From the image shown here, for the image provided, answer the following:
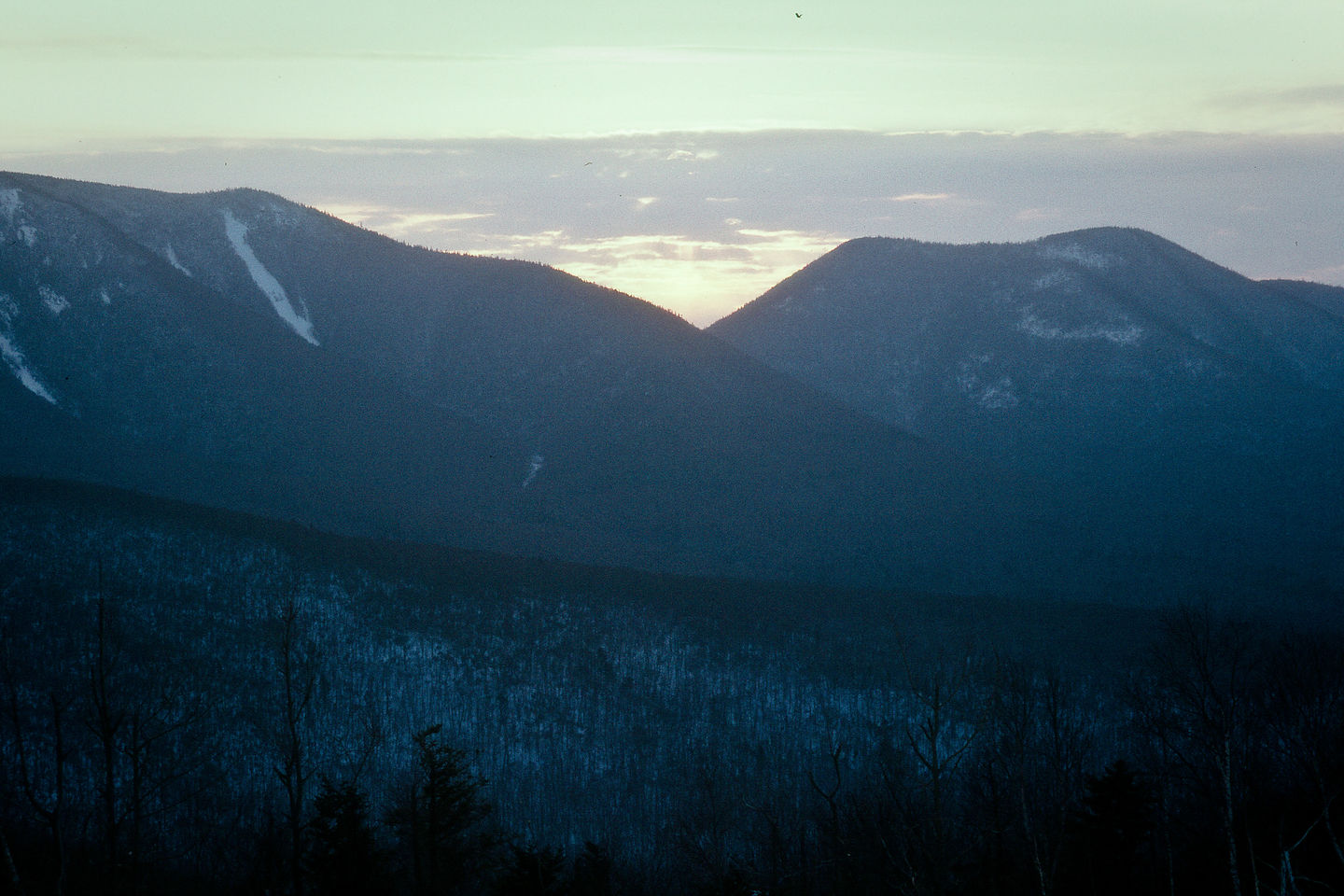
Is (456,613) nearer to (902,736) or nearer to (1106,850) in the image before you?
(902,736)

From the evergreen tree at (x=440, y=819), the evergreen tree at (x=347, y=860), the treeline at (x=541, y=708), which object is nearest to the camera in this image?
the evergreen tree at (x=347, y=860)

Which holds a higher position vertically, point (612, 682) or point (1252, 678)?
point (1252, 678)

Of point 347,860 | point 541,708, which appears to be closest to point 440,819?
point 347,860

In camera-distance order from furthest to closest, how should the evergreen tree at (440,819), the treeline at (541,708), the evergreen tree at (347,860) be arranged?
the treeline at (541,708) < the evergreen tree at (440,819) < the evergreen tree at (347,860)

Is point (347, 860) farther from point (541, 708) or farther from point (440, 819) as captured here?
point (541, 708)

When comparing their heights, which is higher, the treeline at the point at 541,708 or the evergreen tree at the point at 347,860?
the evergreen tree at the point at 347,860

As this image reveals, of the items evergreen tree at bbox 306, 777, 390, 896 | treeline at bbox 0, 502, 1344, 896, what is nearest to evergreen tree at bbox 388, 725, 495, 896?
evergreen tree at bbox 306, 777, 390, 896

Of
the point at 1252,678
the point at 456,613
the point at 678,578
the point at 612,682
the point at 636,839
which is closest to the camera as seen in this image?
the point at 636,839

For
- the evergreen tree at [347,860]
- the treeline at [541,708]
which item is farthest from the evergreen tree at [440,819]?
the treeline at [541,708]

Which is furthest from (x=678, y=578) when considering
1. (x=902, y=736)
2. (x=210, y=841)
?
(x=210, y=841)

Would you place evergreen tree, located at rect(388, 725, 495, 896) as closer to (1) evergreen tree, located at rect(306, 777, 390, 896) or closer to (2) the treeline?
(1) evergreen tree, located at rect(306, 777, 390, 896)

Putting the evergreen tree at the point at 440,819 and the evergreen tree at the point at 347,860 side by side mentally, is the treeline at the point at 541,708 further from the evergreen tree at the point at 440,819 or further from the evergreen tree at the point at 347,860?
the evergreen tree at the point at 347,860
